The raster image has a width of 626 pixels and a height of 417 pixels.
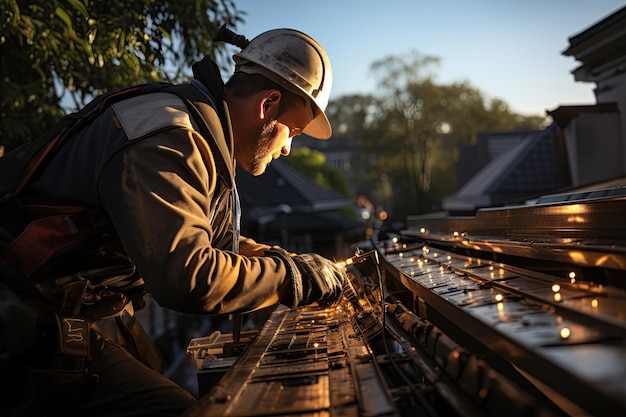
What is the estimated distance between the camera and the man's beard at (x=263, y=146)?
2.72m

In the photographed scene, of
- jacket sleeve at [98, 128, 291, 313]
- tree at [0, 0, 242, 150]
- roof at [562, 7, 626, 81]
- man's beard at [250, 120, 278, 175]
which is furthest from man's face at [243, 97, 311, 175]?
roof at [562, 7, 626, 81]

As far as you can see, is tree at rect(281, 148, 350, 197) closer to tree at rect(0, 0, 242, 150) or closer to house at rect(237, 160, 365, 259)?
house at rect(237, 160, 365, 259)

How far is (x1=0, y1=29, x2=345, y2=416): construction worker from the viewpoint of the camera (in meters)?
1.91

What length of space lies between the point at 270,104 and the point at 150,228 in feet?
3.41

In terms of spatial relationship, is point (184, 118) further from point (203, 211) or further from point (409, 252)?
point (409, 252)

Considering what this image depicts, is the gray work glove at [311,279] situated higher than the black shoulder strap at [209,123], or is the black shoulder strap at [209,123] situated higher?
the black shoulder strap at [209,123]

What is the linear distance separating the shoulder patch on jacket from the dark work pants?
117cm

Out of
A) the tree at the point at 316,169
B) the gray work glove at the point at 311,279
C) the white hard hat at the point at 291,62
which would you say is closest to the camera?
the gray work glove at the point at 311,279

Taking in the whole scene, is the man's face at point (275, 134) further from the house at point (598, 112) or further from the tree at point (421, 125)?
the tree at point (421, 125)

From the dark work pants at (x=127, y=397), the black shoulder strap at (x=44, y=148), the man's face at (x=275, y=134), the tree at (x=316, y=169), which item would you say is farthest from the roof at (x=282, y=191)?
the black shoulder strap at (x=44, y=148)

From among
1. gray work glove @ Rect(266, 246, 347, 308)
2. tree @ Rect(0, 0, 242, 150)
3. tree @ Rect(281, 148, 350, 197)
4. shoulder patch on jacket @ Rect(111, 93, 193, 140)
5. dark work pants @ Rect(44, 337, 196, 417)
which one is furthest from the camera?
tree @ Rect(281, 148, 350, 197)

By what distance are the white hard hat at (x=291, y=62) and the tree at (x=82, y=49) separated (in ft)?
6.72

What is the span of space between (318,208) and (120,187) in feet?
98.9

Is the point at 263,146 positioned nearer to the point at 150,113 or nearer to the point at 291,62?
the point at 291,62
